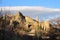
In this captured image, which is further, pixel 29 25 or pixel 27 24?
pixel 29 25

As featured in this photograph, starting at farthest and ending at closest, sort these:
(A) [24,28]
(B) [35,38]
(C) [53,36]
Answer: (C) [53,36]
(A) [24,28]
(B) [35,38]

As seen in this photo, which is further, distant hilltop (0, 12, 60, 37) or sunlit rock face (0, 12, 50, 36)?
sunlit rock face (0, 12, 50, 36)

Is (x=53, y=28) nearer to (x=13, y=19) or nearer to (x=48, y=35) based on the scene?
(x=48, y=35)

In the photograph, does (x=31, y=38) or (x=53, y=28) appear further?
(x=53, y=28)

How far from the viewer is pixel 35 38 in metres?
19.0

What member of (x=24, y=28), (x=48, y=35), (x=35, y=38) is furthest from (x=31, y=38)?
(x=48, y=35)

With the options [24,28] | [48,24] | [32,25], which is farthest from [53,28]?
[24,28]

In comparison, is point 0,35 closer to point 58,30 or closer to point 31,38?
point 31,38

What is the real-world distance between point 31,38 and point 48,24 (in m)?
4.50

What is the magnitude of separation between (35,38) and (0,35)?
5.50m

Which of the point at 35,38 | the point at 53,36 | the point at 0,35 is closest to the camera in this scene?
the point at 0,35

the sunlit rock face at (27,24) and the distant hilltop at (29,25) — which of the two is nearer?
the distant hilltop at (29,25)

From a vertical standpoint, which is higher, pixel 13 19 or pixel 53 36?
pixel 13 19

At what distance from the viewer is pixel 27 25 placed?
21672 millimetres
